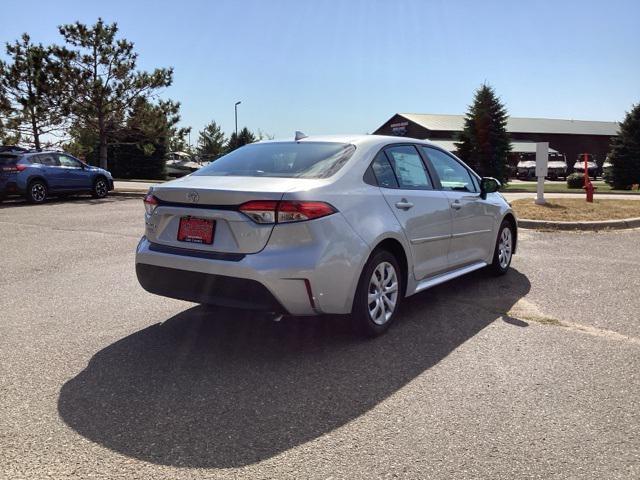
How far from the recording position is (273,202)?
3752mm

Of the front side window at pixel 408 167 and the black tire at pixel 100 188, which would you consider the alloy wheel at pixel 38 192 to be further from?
the front side window at pixel 408 167

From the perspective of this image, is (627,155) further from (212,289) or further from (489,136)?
(212,289)

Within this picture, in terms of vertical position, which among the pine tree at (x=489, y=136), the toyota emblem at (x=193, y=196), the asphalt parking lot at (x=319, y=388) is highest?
the pine tree at (x=489, y=136)

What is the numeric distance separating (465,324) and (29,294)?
4322mm

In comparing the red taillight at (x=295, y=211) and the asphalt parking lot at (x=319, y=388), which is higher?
the red taillight at (x=295, y=211)

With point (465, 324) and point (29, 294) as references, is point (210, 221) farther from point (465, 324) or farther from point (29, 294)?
point (29, 294)

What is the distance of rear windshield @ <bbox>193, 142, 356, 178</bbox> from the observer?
14.1 feet

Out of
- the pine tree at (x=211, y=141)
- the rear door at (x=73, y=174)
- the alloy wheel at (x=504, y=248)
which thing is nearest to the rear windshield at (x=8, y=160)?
the rear door at (x=73, y=174)

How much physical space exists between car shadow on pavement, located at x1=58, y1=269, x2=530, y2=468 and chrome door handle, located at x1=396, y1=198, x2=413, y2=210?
998 millimetres

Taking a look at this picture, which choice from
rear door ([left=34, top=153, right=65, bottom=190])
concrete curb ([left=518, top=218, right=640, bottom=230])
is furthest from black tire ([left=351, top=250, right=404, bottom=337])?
rear door ([left=34, top=153, right=65, bottom=190])

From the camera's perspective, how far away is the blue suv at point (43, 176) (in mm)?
15452

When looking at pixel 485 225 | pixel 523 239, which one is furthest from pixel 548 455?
pixel 523 239

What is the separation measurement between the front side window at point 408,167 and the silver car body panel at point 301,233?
0.13 metres

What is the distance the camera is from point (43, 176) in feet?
53.3
